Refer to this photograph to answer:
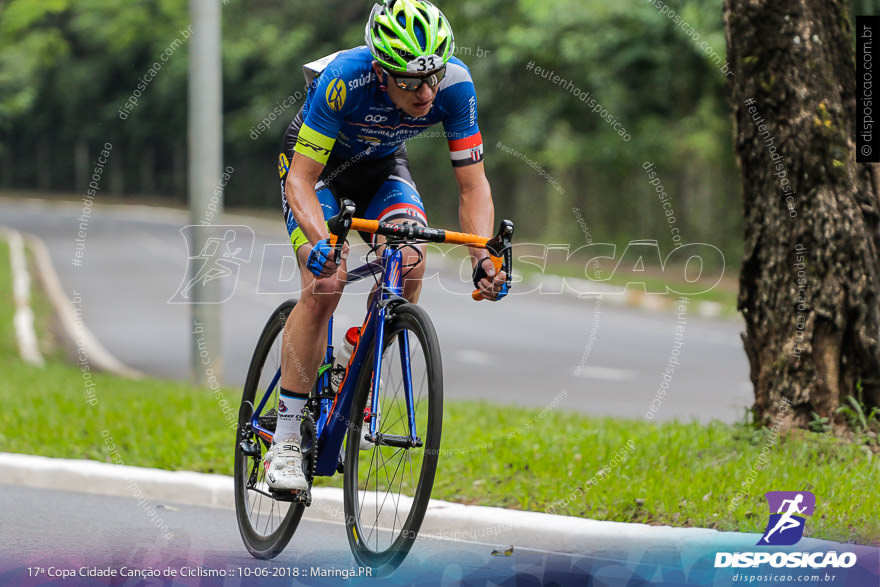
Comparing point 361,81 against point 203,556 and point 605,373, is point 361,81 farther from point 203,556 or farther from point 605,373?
point 605,373

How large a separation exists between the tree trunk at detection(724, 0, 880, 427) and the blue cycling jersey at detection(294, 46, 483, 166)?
217 centimetres

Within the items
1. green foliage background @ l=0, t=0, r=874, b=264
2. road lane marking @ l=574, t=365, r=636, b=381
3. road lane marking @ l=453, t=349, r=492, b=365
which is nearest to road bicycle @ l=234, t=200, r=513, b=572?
road lane marking @ l=574, t=365, r=636, b=381

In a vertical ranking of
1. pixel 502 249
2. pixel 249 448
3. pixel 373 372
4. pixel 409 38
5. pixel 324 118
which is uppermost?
pixel 409 38

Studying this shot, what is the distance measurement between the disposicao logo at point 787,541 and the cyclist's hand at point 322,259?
6.14ft

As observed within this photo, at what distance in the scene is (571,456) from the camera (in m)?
6.54

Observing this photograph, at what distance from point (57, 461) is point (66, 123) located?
181ft

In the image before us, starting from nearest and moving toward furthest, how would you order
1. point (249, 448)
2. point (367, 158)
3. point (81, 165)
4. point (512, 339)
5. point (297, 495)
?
point (297, 495) → point (367, 158) → point (249, 448) → point (512, 339) → point (81, 165)

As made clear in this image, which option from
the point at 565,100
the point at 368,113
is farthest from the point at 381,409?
the point at 565,100

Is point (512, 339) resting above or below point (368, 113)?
below

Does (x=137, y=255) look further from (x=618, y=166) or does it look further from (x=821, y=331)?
(x=821, y=331)

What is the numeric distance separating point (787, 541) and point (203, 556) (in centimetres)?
237

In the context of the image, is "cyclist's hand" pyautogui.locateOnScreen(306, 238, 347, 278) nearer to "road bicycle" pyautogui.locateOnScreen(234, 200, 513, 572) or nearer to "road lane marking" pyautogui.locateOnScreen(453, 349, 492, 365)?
"road bicycle" pyautogui.locateOnScreen(234, 200, 513, 572)

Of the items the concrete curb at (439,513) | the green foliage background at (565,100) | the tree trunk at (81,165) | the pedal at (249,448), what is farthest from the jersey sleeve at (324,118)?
the tree trunk at (81,165)

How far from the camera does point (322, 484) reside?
21.2 feet
